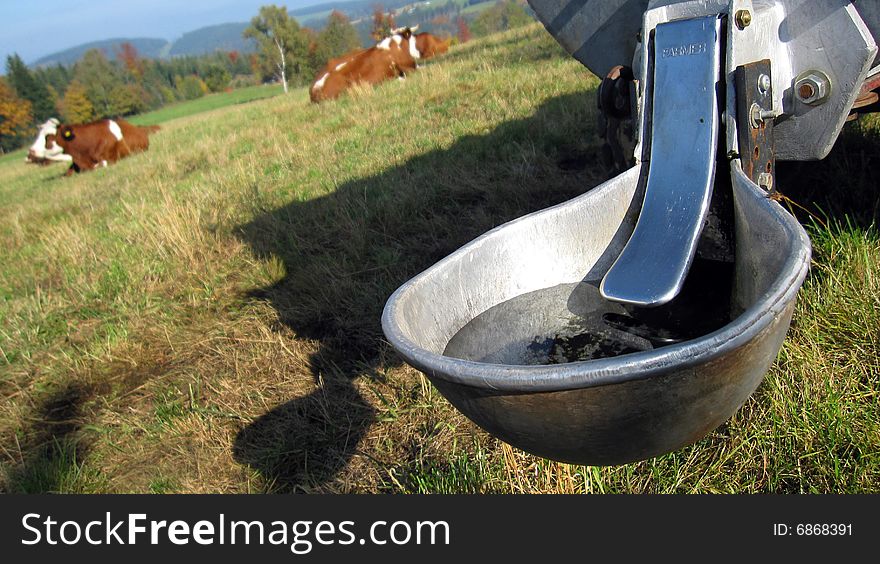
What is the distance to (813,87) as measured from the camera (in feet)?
5.94

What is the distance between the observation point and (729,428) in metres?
1.94

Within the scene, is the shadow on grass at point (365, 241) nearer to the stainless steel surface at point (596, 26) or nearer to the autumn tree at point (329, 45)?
the stainless steel surface at point (596, 26)

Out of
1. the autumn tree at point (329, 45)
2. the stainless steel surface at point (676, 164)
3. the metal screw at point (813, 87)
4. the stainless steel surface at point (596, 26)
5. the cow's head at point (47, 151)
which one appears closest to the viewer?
the stainless steel surface at point (676, 164)

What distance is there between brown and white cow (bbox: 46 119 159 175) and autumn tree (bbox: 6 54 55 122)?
73.4 m

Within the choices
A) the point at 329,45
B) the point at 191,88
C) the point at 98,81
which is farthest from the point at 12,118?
the point at 329,45

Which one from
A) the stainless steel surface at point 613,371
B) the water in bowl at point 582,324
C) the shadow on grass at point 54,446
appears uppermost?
the stainless steel surface at point 613,371

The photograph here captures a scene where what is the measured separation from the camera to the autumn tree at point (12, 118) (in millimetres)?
69125

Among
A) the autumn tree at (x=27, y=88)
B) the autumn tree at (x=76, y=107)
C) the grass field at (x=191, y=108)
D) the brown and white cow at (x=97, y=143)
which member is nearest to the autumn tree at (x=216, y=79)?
the autumn tree at (x=76, y=107)

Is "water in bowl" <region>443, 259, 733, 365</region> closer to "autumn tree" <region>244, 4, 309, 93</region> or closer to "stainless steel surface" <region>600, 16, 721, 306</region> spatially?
"stainless steel surface" <region>600, 16, 721, 306</region>

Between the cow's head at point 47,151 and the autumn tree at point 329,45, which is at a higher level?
the autumn tree at point 329,45

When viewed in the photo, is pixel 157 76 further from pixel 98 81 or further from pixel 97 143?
pixel 97 143

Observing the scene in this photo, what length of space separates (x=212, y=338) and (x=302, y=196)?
1.91m

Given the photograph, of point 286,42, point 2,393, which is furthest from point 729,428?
point 286,42

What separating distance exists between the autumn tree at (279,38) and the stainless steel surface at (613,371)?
6459 cm
